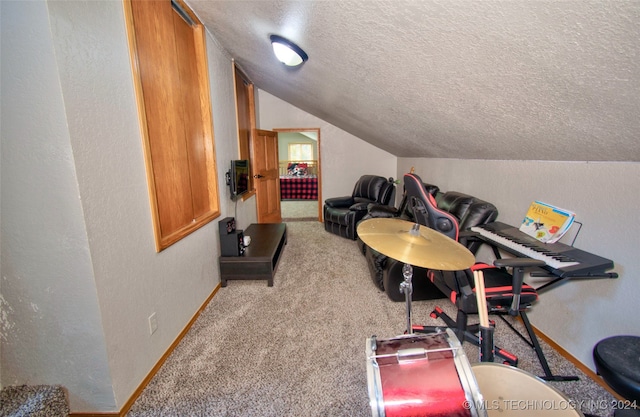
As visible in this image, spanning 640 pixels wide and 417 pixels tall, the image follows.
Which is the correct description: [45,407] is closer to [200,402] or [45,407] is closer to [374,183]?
[200,402]

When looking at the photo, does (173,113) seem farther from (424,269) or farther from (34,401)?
(424,269)

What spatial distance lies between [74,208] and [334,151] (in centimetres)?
443

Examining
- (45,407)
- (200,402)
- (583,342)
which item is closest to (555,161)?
(583,342)

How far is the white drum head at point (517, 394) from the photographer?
0.83 m

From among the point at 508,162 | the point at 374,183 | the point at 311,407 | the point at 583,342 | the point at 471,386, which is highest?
the point at 508,162

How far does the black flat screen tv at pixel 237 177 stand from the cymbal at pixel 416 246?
1975 millimetres

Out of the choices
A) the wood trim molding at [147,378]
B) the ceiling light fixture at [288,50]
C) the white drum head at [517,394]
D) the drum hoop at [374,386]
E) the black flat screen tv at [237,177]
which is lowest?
the wood trim molding at [147,378]

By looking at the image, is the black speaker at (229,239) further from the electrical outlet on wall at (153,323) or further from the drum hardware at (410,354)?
the drum hardware at (410,354)

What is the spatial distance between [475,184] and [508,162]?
1.59 ft

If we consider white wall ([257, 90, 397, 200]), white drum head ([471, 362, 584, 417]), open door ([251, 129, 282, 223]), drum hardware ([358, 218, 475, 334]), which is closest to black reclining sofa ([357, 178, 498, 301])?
drum hardware ([358, 218, 475, 334])

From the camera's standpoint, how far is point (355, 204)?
14.2 ft

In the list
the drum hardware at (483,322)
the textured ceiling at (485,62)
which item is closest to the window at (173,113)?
the textured ceiling at (485,62)

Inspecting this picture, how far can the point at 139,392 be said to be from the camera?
151 centimetres

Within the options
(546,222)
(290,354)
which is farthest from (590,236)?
(290,354)
